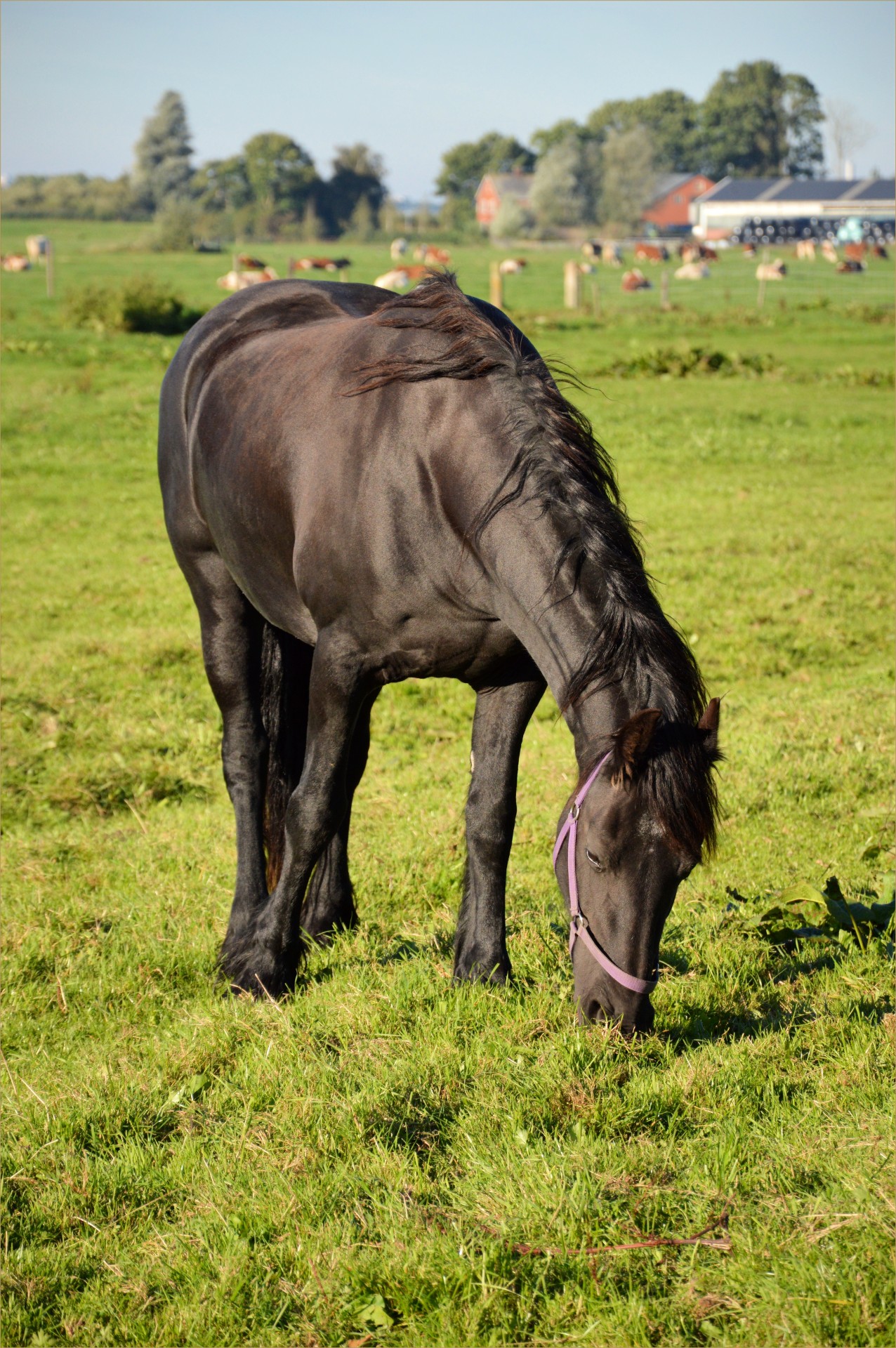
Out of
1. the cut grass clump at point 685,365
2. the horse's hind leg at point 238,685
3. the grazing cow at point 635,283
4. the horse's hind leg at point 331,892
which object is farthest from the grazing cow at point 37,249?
the horse's hind leg at point 331,892

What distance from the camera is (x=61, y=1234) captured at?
2.52 metres

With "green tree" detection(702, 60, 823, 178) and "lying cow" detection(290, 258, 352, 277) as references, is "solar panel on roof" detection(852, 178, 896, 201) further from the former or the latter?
"lying cow" detection(290, 258, 352, 277)

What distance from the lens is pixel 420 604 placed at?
3320mm

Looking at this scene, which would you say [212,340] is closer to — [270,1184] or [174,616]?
[270,1184]

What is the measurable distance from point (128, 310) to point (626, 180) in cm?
8050

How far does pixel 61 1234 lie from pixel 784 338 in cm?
2537

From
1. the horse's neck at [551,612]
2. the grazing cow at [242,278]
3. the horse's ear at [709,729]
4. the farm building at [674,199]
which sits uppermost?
the farm building at [674,199]

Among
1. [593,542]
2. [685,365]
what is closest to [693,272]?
[685,365]

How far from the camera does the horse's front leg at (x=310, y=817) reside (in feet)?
11.7

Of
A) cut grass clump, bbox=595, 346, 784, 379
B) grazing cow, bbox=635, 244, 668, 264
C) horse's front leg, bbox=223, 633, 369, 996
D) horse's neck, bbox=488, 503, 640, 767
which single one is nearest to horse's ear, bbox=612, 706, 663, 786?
horse's neck, bbox=488, 503, 640, 767

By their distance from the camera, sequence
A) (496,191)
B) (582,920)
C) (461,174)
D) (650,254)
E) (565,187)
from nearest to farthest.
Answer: (582,920) → (650,254) → (565,187) → (496,191) → (461,174)

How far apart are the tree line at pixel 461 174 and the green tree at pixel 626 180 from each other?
0.37ft

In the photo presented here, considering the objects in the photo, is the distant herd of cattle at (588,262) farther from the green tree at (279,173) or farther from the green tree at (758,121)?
the green tree at (758,121)

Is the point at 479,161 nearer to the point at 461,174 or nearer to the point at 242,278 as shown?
the point at 461,174
